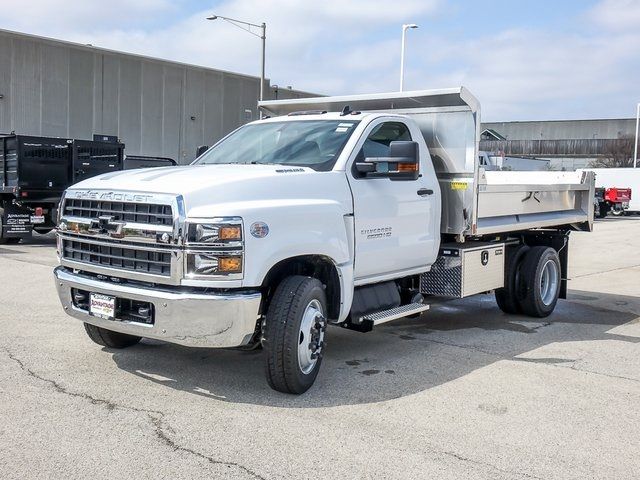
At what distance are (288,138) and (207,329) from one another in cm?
230

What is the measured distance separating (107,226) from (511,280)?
17.8 ft

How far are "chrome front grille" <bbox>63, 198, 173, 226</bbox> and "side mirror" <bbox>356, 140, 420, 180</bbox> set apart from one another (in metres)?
1.85

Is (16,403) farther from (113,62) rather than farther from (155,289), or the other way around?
(113,62)

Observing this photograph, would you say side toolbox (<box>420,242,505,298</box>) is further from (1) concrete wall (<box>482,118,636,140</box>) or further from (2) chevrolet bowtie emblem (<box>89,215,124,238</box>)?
(1) concrete wall (<box>482,118,636,140</box>)

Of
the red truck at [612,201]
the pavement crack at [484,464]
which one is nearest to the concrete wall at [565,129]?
the red truck at [612,201]

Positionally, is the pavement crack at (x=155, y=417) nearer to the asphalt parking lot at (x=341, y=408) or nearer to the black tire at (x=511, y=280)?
the asphalt parking lot at (x=341, y=408)

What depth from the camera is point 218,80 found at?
4166 centimetres

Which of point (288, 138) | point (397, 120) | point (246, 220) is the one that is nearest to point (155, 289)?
point (246, 220)

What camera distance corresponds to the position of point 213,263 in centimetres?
498

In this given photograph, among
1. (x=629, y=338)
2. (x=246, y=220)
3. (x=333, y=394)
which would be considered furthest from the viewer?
(x=629, y=338)

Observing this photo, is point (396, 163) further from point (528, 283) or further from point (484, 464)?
point (528, 283)

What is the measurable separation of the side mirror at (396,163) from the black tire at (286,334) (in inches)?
50.5

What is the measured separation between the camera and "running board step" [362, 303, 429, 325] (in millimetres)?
6311

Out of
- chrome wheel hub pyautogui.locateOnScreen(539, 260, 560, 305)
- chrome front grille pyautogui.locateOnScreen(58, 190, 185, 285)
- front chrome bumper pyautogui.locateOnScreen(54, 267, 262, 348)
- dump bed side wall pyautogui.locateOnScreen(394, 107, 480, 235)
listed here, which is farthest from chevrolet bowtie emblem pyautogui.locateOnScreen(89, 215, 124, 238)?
chrome wheel hub pyautogui.locateOnScreen(539, 260, 560, 305)
